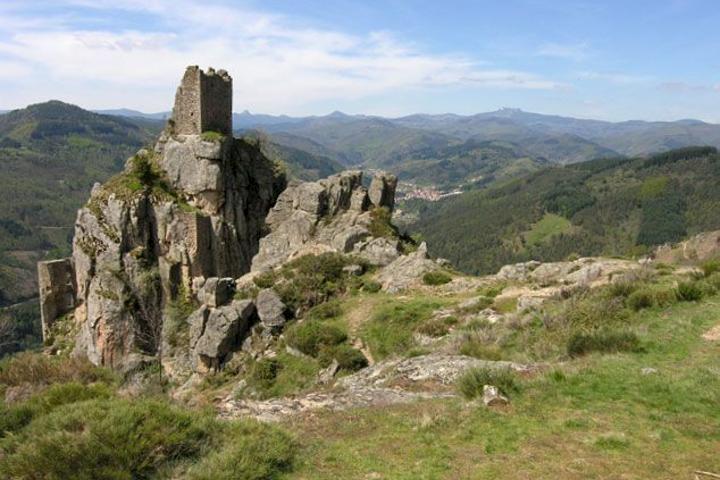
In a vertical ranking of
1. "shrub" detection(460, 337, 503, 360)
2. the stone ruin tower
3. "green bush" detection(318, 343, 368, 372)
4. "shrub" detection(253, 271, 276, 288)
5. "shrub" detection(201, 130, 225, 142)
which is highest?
the stone ruin tower

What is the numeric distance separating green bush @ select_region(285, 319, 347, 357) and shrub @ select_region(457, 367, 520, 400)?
41.3 ft

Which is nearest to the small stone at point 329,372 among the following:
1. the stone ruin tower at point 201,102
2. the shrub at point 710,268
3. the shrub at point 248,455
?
the shrub at point 248,455

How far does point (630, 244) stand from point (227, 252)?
6865 inches

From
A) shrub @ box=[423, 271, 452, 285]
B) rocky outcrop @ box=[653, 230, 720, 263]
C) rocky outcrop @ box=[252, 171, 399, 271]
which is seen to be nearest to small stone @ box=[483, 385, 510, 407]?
shrub @ box=[423, 271, 452, 285]

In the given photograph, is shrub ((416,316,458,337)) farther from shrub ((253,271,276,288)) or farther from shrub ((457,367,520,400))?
shrub ((253,271,276,288))

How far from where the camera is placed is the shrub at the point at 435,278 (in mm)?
31406

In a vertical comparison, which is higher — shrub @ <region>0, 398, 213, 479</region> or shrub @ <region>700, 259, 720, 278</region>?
shrub @ <region>700, 259, 720, 278</region>

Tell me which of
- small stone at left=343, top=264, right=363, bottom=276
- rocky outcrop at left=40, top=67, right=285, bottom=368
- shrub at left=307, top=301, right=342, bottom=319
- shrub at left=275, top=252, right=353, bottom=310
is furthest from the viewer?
rocky outcrop at left=40, top=67, right=285, bottom=368

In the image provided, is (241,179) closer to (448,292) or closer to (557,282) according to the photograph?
(448,292)

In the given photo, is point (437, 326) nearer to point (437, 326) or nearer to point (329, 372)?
point (437, 326)

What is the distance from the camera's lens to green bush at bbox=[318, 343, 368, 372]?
23594 mm

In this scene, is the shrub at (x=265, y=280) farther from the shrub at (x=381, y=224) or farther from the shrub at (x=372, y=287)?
the shrub at (x=381, y=224)

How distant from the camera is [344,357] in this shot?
939 inches

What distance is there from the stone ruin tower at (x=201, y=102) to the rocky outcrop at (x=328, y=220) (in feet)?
25.8
